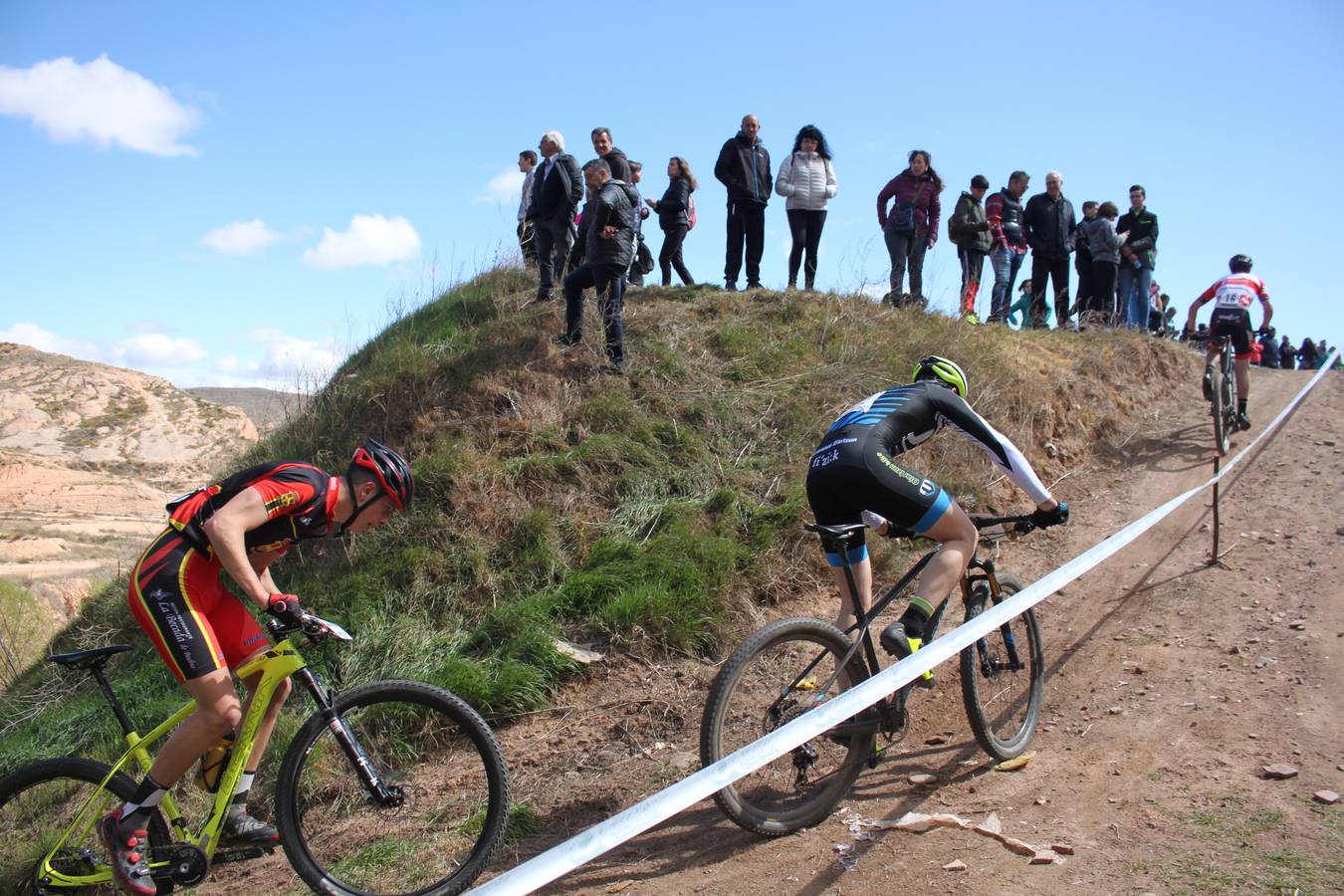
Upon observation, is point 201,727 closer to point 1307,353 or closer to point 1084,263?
point 1084,263

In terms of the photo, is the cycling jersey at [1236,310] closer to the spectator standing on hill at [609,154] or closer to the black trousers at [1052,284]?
the black trousers at [1052,284]

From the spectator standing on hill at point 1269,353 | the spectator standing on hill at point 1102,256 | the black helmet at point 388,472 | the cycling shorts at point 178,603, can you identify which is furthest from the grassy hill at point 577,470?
the spectator standing on hill at point 1269,353

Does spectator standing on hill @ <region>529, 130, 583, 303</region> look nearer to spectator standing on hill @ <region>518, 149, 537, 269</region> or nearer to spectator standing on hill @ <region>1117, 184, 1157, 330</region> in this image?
spectator standing on hill @ <region>518, 149, 537, 269</region>

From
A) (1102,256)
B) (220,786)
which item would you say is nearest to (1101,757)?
(220,786)

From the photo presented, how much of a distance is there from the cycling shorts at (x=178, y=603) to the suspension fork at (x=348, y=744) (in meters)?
0.43

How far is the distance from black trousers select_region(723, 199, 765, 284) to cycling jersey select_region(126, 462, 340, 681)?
7.83 metres

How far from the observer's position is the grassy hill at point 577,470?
6.45 meters

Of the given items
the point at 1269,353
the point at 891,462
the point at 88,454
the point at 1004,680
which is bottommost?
the point at 1004,680

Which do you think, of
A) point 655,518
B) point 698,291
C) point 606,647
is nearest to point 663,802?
point 606,647

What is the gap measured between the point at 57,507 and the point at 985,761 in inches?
661

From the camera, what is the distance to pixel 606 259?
330 inches

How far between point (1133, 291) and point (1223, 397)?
4615 mm

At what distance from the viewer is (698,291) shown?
1085 cm

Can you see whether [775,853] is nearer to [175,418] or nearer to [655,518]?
[655,518]
